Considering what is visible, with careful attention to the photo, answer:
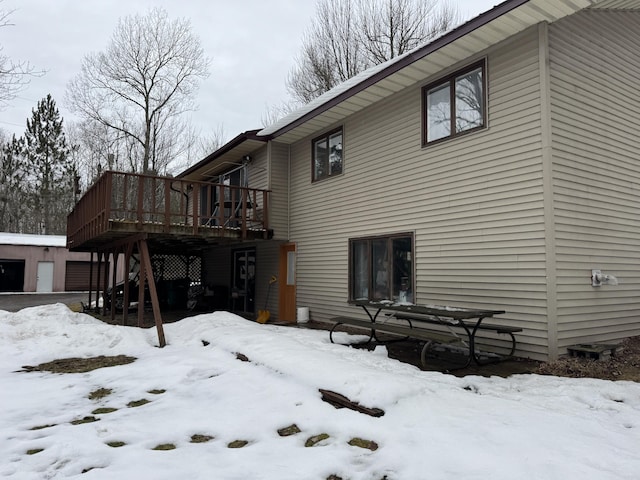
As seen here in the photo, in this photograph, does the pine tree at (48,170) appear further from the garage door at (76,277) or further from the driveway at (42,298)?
the driveway at (42,298)

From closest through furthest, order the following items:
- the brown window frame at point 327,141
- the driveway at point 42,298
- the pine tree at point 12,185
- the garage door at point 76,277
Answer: the brown window frame at point 327,141, the driveway at point 42,298, the garage door at point 76,277, the pine tree at point 12,185

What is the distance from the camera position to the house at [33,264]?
24.2m

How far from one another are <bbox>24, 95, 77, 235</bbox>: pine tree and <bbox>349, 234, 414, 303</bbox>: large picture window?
96.3 feet

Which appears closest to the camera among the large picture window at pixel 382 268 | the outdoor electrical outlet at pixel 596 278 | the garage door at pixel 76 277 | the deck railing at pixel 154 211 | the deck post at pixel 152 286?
the outdoor electrical outlet at pixel 596 278

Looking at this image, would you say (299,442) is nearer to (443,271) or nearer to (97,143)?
(443,271)

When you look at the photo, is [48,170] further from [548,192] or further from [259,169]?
[548,192]

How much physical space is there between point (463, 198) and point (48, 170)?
1298 inches

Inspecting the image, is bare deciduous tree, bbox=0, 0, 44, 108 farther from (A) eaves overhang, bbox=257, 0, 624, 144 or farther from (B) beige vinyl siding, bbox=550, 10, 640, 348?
(B) beige vinyl siding, bbox=550, 10, 640, 348

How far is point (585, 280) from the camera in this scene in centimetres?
620

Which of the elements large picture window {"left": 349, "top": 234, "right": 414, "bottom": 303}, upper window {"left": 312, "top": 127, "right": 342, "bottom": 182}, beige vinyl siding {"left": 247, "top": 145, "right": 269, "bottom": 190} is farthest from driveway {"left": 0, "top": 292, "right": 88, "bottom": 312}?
large picture window {"left": 349, "top": 234, "right": 414, "bottom": 303}

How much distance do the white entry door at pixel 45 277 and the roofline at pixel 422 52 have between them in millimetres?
21944

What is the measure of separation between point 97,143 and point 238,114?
1392 cm

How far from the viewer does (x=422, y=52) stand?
273 inches

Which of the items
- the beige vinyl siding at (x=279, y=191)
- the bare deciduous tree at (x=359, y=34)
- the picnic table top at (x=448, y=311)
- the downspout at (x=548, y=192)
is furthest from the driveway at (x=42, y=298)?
the downspout at (x=548, y=192)
